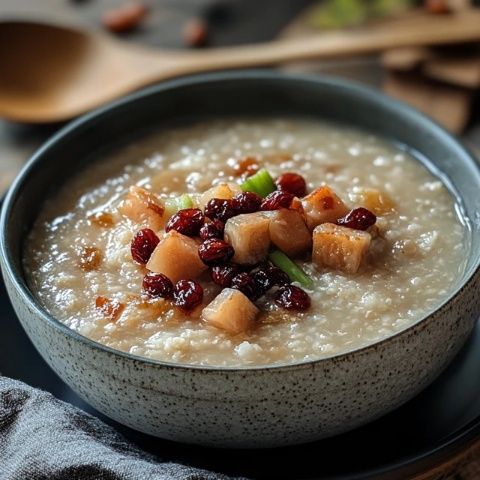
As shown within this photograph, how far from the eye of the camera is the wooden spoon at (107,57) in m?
3.71

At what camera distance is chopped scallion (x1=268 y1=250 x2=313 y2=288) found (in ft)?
7.16

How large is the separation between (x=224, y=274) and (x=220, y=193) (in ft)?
1.04

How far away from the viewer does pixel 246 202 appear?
7.59ft

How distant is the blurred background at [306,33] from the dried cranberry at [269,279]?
1659 millimetres

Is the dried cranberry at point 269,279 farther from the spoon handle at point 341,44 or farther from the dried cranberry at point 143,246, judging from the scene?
the spoon handle at point 341,44

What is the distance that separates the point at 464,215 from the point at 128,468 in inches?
46.5

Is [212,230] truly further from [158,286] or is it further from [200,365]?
[200,365]

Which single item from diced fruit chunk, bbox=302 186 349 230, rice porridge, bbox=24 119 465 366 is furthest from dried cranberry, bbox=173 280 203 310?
diced fruit chunk, bbox=302 186 349 230

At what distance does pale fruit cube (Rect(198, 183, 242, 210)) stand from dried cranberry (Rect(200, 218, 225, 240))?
14cm

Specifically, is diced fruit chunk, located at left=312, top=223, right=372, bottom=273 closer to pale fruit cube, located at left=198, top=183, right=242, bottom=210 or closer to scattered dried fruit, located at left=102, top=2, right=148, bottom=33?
pale fruit cube, located at left=198, top=183, right=242, bottom=210

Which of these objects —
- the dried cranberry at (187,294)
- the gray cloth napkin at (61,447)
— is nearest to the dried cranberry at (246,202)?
the dried cranberry at (187,294)

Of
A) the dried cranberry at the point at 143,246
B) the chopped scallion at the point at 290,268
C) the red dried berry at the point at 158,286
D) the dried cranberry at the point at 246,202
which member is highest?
the dried cranberry at the point at 246,202

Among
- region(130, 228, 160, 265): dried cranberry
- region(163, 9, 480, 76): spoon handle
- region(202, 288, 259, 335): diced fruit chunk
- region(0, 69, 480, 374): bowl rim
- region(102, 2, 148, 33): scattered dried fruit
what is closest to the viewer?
region(0, 69, 480, 374): bowl rim

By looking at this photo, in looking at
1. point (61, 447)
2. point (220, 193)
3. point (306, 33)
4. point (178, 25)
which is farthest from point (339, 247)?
point (178, 25)
